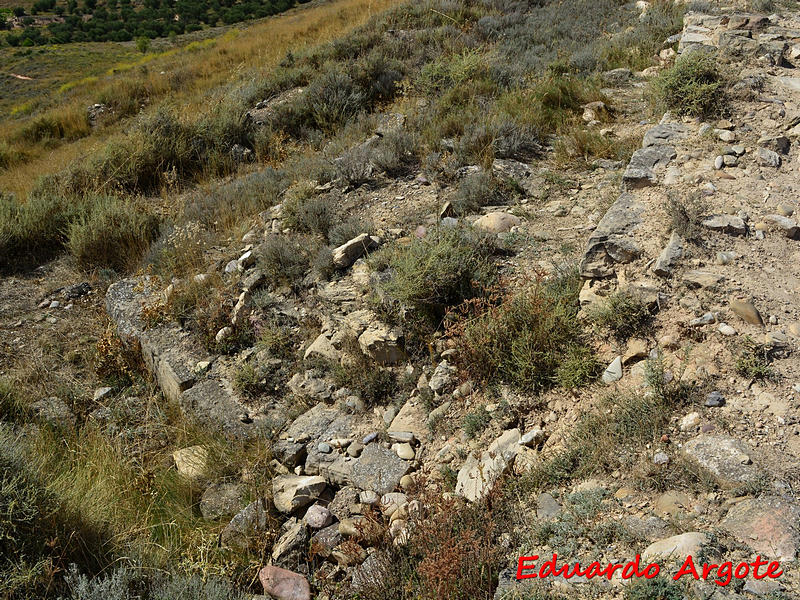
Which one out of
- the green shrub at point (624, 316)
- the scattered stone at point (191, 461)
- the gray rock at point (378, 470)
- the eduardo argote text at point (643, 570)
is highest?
the green shrub at point (624, 316)

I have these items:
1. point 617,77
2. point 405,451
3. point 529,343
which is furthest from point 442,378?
point 617,77

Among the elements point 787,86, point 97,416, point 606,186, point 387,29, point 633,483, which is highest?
point 387,29

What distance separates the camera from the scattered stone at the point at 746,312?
3.19m

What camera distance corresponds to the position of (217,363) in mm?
5047

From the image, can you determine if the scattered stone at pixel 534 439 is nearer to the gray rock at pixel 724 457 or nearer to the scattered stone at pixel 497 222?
the gray rock at pixel 724 457

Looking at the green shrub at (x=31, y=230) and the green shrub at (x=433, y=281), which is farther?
the green shrub at (x=31, y=230)

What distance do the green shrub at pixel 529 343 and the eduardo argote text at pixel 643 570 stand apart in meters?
1.19

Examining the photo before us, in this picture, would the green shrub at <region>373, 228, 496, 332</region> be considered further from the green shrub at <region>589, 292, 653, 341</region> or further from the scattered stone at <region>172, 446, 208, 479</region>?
the scattered stone at <region>172, 446, 208, 479</region>

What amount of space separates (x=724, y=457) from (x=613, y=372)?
85cm

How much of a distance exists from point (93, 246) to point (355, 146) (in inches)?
139

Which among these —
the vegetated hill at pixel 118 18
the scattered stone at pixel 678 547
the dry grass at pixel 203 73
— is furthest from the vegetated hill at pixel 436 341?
the vegetated hill at pixel 118 18

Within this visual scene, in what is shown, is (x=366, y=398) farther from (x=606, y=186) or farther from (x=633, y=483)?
(x=606, y=186)

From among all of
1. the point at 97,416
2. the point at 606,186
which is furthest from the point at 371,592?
the point at 606,186

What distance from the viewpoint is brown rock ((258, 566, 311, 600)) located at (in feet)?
9.93
